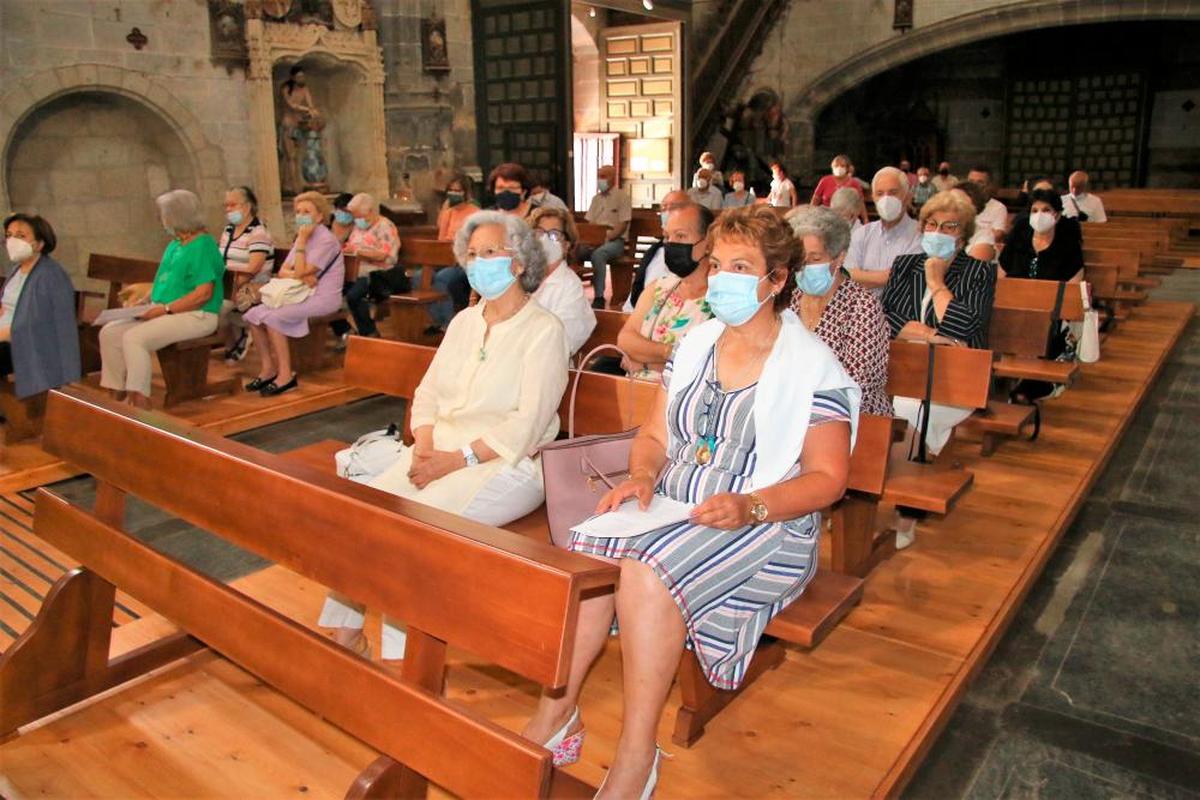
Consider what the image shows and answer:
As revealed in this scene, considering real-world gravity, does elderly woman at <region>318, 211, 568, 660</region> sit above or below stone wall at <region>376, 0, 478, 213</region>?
below

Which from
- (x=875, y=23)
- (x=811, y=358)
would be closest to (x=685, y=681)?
(x=811, y=358)

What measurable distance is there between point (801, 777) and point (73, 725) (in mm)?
1764

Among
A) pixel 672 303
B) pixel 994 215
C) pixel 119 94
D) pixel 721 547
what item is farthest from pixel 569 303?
pixel 119 94

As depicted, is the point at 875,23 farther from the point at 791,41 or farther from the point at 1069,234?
the point at 1069,234

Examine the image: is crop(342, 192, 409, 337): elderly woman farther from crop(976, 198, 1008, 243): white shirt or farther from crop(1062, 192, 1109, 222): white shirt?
crop(1062, 192, 1109, 222): white shirt

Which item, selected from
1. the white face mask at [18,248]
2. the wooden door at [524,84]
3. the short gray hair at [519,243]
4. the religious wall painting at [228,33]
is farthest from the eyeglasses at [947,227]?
the religious wall painting at [228,33]

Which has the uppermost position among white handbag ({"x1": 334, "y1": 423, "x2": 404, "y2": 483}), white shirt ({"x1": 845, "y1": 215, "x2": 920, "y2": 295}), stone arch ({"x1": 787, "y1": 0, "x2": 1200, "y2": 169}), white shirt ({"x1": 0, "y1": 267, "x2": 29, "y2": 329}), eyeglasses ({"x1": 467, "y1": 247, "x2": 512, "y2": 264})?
stone arch ({"x1": 787, "y1": 0, "x2": 1200, "y2": 169})

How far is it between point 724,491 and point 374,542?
0.85 meters

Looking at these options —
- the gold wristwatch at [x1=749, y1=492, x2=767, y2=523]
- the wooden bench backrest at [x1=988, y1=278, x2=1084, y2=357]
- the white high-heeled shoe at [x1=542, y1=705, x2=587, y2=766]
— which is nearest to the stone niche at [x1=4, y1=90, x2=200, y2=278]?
the wooden bench backrest at [x1=988, y1=278, x2=1084, y2=357]

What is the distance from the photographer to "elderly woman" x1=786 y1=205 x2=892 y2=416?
325 centimetres

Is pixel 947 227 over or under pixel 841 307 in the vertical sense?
over

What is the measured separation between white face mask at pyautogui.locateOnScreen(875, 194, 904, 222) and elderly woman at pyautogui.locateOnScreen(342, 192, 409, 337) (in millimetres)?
3262

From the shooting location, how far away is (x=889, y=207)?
17.1ft

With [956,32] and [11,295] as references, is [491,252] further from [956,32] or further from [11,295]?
[956,32]
